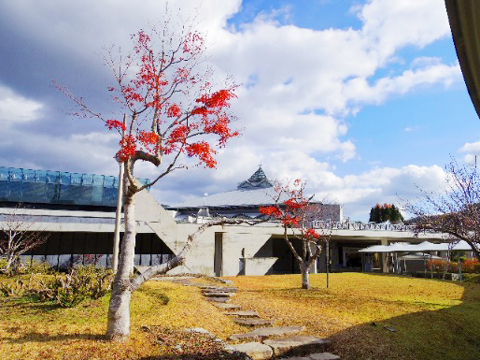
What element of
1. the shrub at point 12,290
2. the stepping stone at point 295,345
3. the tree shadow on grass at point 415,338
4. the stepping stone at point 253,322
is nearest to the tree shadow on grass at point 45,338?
the stepping stone at point 295,345

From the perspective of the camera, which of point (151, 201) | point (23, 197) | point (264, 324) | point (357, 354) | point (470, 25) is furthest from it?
point (23, 197)

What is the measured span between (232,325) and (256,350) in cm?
228

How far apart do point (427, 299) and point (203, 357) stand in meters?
12.7

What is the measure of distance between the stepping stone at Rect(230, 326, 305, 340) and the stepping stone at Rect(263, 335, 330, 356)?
31cm

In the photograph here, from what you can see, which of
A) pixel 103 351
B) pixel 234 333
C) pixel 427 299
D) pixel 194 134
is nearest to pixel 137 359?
pixel 103 351

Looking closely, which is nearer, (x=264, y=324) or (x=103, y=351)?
(x=103, y=351)

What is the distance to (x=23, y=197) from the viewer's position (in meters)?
27.6

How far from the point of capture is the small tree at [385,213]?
59.3m

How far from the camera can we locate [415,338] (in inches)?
347

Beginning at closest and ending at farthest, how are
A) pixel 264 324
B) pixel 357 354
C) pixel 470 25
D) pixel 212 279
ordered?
pixel 470 25, pixel 357 354, pixel 264 324, pixel 212 279

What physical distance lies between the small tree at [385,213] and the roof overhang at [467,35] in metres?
59.9

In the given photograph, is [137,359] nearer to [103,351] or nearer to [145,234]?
[103,351]

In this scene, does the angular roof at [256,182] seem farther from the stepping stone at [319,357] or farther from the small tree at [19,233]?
the stepping stone at [319,357]

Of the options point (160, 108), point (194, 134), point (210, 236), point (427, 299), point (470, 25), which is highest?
point (160, 108)
